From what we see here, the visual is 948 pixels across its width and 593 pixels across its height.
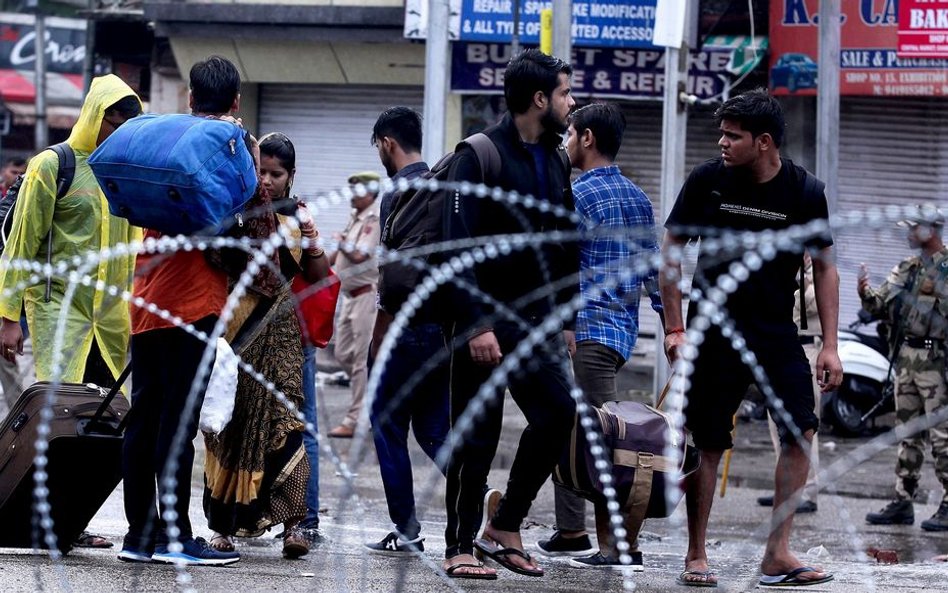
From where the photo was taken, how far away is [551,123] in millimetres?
5289

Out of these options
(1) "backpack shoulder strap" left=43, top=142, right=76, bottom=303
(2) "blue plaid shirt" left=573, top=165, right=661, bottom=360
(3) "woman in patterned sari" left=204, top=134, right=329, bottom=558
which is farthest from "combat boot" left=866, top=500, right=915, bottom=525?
(1) "backpack shoulder strap" left=43, top=142, right=76, bottom=303

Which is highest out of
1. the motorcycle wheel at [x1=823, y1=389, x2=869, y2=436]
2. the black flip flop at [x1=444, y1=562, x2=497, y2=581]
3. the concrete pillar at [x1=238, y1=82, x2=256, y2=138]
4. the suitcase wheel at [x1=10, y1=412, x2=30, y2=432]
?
the concrete pillar at [x1=238, y1=82, x2=256, y2=138]

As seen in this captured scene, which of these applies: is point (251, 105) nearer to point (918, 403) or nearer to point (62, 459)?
point (918, 403)

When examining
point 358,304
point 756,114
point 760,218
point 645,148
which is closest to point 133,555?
point 760,218

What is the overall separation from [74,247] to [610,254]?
2055mm

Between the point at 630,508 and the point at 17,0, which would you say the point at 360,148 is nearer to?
the point at 630,508

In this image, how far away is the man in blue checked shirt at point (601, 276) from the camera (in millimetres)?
5844

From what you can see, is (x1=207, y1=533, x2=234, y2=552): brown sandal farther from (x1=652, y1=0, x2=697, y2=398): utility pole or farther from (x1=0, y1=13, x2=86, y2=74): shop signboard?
(x1=0, y1=13, x2=86, y2=74): shop signboard

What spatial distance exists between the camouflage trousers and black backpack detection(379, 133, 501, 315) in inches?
136

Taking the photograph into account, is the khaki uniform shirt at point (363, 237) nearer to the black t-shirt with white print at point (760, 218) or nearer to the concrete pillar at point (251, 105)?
the black t-shirt with white print at point (760, 218)

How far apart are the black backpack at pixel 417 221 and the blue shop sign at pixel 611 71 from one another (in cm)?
820

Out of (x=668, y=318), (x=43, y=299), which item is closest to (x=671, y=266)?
(x=668, y=318)

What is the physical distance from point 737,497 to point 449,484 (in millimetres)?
3847

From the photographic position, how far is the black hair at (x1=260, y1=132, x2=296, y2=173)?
582 cm
